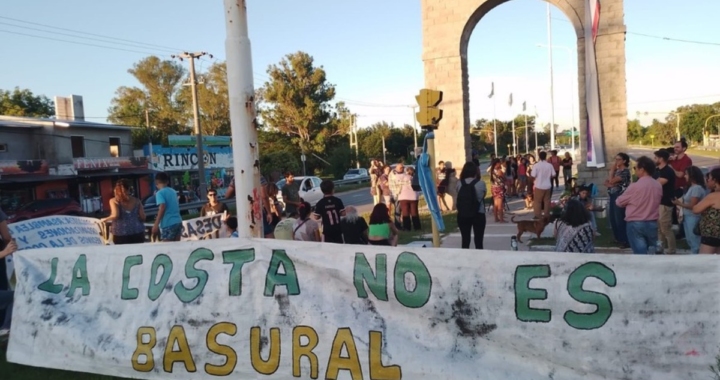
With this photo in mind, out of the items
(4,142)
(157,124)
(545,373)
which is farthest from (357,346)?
(157,124)

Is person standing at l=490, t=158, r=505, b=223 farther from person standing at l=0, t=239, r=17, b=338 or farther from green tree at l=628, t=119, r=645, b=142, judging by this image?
green tree at l=628, t=119, r=645, b=142

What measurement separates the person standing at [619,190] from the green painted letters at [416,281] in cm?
615

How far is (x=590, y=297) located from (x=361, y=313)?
5.91 ft

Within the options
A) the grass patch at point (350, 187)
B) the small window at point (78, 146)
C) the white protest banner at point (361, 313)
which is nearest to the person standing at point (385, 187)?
the white protest banner at point (361, 313)

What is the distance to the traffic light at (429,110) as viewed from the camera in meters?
8.26

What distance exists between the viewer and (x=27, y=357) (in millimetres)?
5461

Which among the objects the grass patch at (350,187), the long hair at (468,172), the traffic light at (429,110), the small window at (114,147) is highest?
the small window at (114,147)

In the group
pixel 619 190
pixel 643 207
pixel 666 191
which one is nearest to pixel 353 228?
pixel 643 207

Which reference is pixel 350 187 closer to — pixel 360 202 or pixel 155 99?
pixel 360 202

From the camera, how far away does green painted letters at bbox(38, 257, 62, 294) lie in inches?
221

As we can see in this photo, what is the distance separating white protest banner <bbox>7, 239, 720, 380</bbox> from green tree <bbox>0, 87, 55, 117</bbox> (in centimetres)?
5853

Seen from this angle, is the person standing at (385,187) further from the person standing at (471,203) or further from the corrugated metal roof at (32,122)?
the corrugated metal roof at (32,122)

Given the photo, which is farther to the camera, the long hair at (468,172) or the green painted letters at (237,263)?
the long hair at (468,172)

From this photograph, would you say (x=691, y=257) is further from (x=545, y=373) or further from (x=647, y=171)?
(x=647, y=171)
